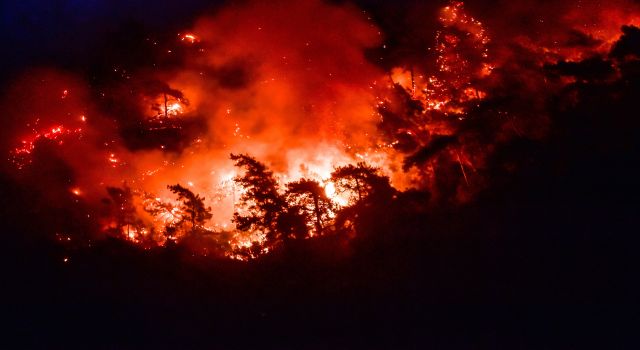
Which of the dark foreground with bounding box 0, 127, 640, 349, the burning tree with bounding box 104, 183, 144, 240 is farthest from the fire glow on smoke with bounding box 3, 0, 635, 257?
the dark foreground with bounding box 0, 127, 640, 349

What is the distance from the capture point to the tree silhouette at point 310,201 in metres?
13.5

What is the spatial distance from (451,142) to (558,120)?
316 cm

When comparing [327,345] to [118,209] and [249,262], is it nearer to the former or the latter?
[249,262]

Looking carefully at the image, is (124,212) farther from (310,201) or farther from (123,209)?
(310,201)

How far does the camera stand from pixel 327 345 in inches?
327

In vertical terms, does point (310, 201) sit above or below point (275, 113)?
below

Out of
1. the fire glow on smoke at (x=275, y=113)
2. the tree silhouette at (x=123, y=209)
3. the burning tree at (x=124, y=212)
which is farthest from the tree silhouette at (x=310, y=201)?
the tree silhouette at (x=123, y=209)

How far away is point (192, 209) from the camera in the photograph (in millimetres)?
15445

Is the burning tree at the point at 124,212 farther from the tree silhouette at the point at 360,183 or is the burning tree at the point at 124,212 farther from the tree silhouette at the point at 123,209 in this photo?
the tree silhouette at the point at 360,183

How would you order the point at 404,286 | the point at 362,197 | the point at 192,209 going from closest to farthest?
the point at 404,286 < the point at 362,197 < the point at 192,209

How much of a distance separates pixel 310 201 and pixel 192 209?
4.49 meters

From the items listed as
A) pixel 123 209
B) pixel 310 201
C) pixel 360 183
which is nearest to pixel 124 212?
pixel 123 209

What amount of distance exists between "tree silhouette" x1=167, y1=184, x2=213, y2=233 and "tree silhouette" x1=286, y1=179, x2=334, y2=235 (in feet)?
11.9

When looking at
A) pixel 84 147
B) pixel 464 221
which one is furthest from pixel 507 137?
pixel 84 147
